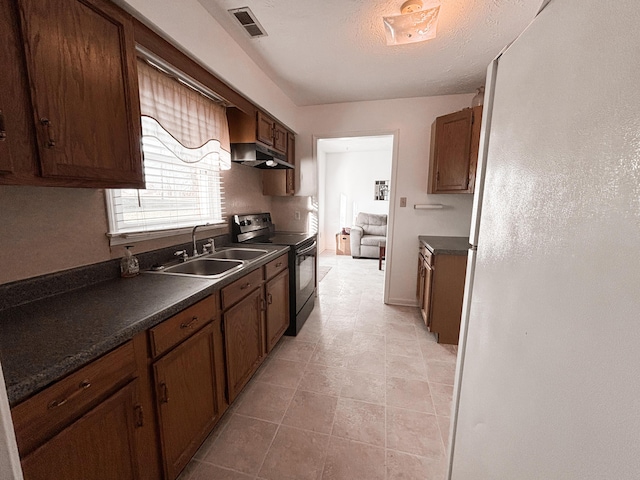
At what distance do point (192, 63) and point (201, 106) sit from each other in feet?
1.12

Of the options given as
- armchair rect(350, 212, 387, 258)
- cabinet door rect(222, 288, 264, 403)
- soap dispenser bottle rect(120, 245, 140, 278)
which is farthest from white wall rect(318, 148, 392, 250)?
soap dispenser bottle rect(120, 245, 140, 278)

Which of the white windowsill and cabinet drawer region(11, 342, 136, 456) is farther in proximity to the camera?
the white windowsill

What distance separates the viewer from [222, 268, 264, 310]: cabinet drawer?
1479mm

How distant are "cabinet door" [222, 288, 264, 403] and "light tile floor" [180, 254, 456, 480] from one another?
0.19m

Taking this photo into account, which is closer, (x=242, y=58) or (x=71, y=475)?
(x=71, y=475)

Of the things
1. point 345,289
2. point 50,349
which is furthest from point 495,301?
point 345,289

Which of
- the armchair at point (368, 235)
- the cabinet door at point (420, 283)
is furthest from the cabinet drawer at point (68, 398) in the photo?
the armchair at point (368, 235)

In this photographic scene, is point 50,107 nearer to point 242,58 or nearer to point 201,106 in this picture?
point 201,106

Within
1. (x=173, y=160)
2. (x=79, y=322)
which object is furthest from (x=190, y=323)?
(x=173, y=160)

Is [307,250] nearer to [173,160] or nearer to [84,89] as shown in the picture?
[173,160]

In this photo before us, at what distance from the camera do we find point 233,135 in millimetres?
2271

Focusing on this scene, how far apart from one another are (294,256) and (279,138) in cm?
129

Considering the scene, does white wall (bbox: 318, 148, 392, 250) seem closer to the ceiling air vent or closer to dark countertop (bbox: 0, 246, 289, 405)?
the ceiling air vent

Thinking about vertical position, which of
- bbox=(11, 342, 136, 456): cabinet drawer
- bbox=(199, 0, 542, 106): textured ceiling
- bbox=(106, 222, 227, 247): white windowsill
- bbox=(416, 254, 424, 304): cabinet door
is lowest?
bbox=(416, 254, 424, 304): cabinet door
